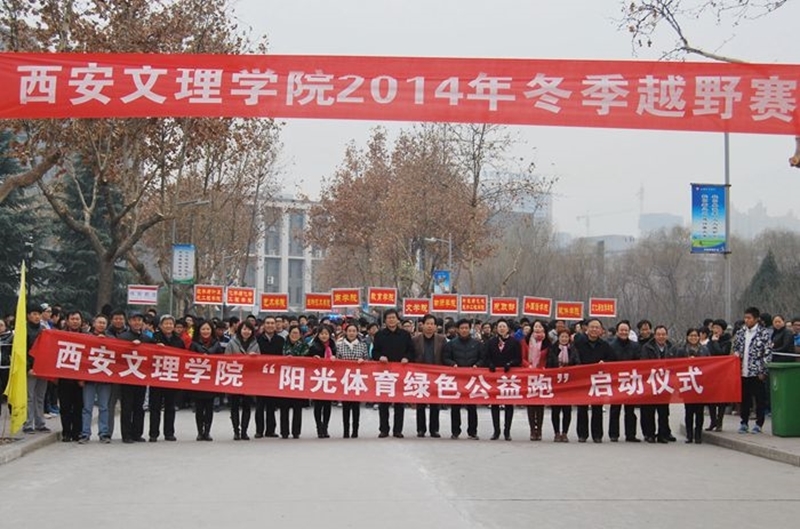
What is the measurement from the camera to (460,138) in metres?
43.5

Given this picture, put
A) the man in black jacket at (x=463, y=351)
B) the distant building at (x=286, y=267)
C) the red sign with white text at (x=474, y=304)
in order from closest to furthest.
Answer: the man in black jacket at (x=463, y=351) < the red sign with white text at (x=474, y=304) < the distant building at (x=286, y=267)

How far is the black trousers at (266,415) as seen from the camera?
15.8m

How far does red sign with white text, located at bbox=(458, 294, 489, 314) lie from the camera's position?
119 ft

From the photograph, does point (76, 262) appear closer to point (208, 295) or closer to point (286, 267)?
point (208, 295)

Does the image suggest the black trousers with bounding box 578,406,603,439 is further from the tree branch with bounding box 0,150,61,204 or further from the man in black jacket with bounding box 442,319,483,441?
the tree branch with bounding box 0,150,61,204

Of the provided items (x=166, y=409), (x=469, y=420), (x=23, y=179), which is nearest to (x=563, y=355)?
(x=469, y=420)

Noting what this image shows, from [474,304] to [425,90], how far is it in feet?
77.9

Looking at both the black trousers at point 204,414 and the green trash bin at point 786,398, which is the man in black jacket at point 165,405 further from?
the green trash bin at point 786,398

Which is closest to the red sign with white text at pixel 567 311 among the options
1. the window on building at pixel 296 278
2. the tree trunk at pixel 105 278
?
the tree trunk at pixel 105 278

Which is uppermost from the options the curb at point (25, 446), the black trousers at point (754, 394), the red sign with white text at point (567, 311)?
the red sign with white text at point (567, 311)

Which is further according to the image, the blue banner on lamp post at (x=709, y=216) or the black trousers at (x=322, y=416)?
the blue banner on lamp post at (x=709, y=216)

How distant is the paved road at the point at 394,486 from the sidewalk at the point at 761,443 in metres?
0.27

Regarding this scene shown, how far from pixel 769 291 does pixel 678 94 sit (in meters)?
35.7

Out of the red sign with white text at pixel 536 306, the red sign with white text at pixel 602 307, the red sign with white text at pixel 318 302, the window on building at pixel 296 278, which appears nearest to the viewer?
the red sign with white text at pixel 536 306
